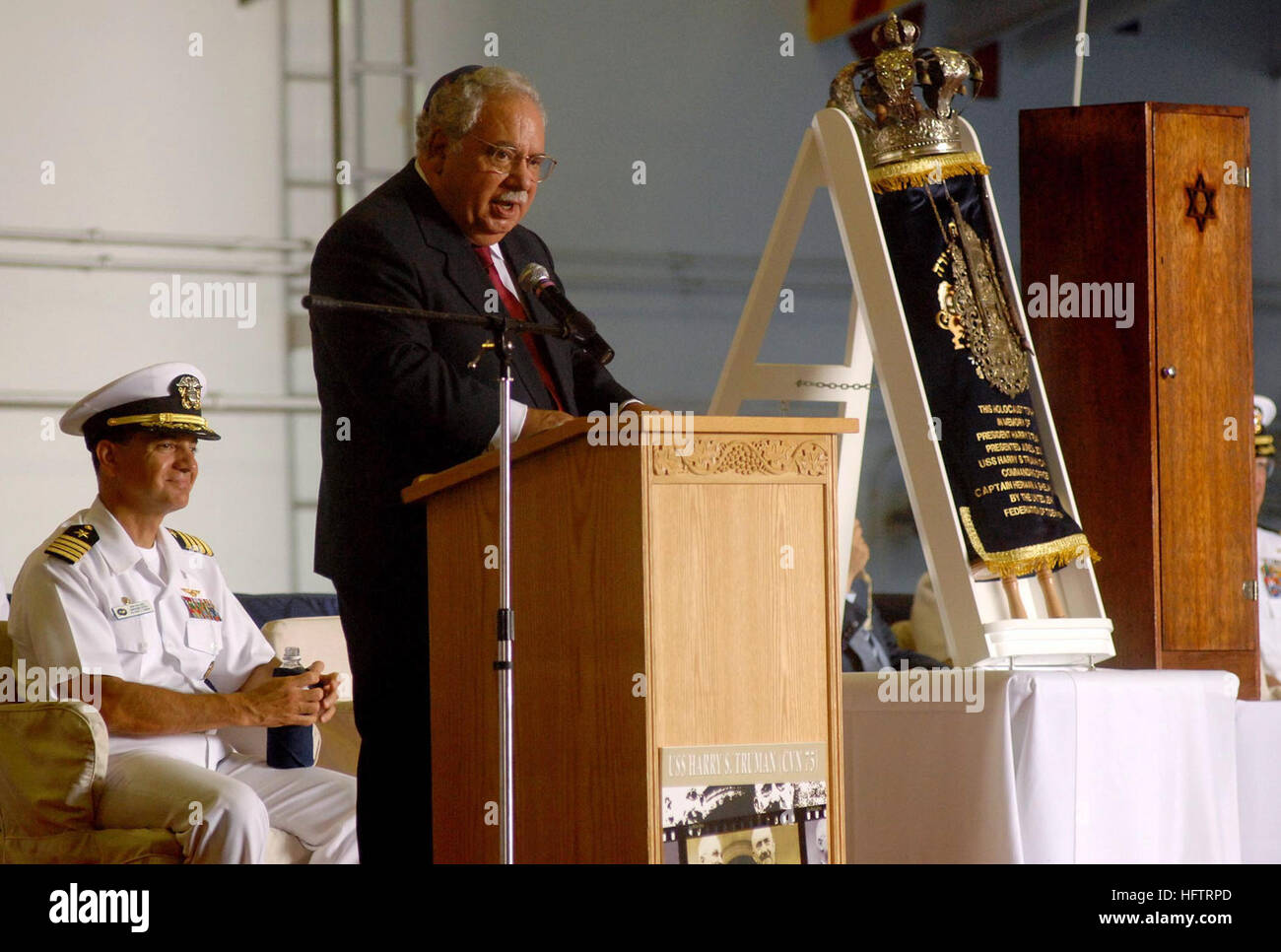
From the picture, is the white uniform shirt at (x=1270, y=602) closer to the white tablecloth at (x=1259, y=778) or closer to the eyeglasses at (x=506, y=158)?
the white tablecloth at (x=1259, y=778)

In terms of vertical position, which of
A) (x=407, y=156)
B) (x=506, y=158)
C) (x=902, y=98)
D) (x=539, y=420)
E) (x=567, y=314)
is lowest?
(x=539, y=420)

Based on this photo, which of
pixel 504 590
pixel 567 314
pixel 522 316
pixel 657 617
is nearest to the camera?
pixel 657 617

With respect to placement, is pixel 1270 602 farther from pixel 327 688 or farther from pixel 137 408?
pixel 137 408

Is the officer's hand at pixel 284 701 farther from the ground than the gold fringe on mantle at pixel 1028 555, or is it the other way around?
the gold fringe on mantle at pixel 1028 555

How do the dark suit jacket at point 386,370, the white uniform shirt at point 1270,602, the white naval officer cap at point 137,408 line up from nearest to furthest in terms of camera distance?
1. the dark suit jacket at point 386,370
2. the white naval officer cap at point 137,408
3. the white uniform shirt at point 1270,602

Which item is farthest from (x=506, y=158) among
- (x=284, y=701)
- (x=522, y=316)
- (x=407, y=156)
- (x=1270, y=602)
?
(x=407, y=156)

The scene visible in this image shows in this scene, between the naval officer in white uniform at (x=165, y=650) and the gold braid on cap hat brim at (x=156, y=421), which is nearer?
the naval officer in white uniform at (x=165, y=650)

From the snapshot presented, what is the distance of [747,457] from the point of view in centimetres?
177

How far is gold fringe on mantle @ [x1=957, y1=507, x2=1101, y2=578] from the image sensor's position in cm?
257

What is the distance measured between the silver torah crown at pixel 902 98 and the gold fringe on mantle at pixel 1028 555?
70cm

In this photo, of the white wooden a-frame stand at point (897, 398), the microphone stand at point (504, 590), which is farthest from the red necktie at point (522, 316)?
the white wooden a-frame stand at point (897, 398)

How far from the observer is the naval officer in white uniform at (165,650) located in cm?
240

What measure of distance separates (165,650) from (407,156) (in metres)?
3.91
